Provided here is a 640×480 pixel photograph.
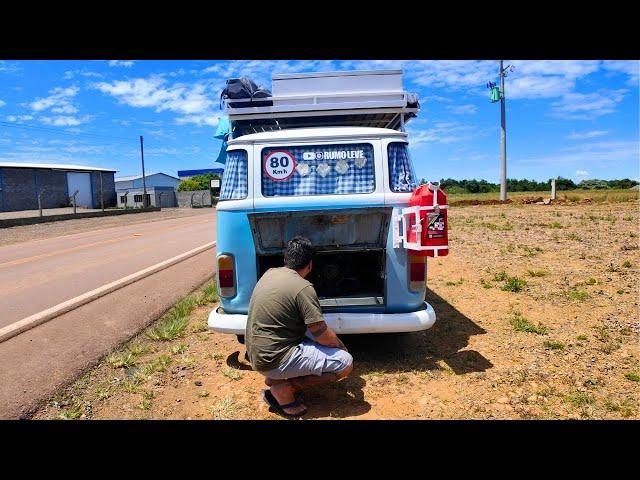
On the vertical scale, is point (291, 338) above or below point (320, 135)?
below

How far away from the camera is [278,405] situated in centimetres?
370

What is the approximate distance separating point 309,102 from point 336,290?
2.30m

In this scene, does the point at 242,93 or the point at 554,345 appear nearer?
the point at 554,345

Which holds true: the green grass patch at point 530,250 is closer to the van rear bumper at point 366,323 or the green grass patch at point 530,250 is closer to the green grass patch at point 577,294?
the green grass patch at point 577,294

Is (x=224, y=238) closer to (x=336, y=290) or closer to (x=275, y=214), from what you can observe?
(x=275, y=214)

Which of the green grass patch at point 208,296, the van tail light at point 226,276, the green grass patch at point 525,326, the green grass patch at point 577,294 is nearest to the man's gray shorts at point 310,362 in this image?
the van tail light at point 226,276

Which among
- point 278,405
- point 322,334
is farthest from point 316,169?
point 278,405

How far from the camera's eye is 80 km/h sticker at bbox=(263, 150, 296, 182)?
4.57 meters

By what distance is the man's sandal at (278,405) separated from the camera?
3.61 m

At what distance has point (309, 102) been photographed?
5559 millimetres

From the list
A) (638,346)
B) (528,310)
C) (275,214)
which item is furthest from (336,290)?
(638,346)

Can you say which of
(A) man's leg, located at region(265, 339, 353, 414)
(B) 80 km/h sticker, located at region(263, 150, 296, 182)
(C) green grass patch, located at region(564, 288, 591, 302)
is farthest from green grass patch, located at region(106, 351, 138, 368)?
(C) green grass patch, located at region(564, 288, 591, 302)

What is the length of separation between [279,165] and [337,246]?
101 cm

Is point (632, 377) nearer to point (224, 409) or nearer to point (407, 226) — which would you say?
point (407, 226)
